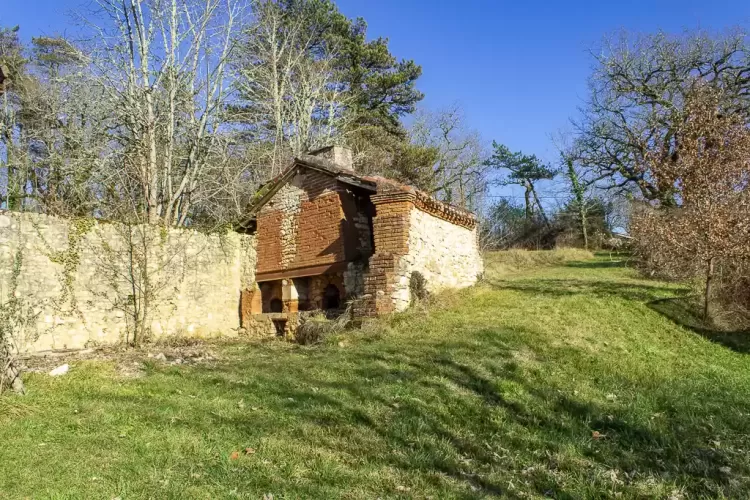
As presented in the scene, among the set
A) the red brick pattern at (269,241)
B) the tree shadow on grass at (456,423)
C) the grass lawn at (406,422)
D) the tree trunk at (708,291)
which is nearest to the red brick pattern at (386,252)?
the grass lawn at (406,422)

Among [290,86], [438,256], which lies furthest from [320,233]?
[290,86]

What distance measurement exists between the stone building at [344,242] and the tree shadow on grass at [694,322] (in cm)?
486

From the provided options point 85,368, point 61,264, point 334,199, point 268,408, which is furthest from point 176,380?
point 334,199

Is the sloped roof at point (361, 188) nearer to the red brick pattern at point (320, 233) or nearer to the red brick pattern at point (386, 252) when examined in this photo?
the red brick pattern at point (386, 252)

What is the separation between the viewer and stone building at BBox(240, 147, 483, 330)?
10.7 metres

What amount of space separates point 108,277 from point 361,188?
5.91 m

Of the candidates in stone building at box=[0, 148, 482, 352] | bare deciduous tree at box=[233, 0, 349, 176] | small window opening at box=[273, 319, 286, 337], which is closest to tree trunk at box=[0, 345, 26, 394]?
stone building at box=[0, 148, 482, 352]

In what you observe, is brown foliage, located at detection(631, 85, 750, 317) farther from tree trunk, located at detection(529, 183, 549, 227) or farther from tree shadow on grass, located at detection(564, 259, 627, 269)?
tree trunk, located at detection(529, 183, 549, 227)

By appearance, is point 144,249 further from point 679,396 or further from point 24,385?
point 679,396

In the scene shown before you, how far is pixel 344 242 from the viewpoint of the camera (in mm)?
11789

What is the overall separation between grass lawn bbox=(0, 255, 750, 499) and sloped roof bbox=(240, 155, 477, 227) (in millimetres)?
2953

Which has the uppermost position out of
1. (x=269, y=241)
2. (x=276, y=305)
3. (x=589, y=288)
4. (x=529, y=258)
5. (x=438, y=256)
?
(x=269, y=241)

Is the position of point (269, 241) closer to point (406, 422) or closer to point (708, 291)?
point (406, 422)

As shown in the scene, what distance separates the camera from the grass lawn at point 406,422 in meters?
4.03
